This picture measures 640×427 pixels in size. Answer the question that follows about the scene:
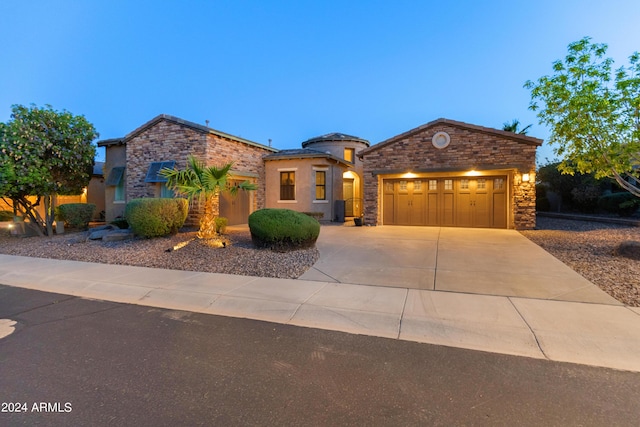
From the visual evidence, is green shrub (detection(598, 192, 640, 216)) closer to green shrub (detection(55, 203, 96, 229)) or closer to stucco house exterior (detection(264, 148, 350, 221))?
stucco house exterior (detection(264, 148, 350, 221))

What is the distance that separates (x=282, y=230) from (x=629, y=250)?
Answer: 8685 mm

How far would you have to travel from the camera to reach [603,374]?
3041 mm

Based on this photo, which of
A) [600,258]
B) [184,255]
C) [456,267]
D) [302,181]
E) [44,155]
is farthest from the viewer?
[302,181]

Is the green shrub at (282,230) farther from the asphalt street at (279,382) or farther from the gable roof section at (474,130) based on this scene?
the gable roof section at (474,130)

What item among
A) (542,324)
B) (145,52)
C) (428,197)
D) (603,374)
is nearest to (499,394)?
(603,374)

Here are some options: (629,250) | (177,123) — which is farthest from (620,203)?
(177,123)

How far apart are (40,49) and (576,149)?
217 ft

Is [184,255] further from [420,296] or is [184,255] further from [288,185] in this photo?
[288,185]

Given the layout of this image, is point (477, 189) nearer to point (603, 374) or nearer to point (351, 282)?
point (351, 282)

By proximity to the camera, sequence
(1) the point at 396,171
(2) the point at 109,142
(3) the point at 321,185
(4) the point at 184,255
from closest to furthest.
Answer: (4) the point at 184,255 → (1) the point at 396,171 → (2) the point at 109,142 → (3) the point at 321,185

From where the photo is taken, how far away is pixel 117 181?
16188 mm

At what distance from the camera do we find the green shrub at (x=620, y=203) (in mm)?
15773

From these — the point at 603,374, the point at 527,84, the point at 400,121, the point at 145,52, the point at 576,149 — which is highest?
the point at 400,121

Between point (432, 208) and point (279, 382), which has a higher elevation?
point (432, 208)
